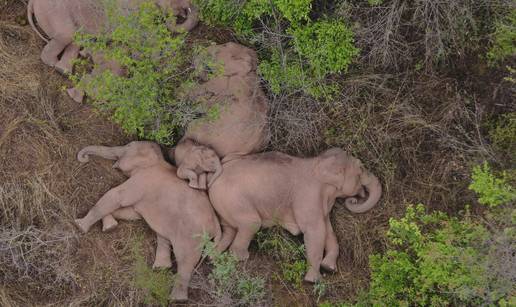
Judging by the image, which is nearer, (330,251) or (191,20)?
(330,251)

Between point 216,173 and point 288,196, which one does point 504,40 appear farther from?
point 216,173

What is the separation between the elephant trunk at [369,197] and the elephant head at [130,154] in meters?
1.53

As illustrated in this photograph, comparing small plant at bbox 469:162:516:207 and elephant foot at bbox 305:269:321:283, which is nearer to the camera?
small plant at bbox 469:162:516:207

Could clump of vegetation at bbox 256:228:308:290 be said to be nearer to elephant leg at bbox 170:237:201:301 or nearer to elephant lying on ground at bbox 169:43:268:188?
elephant leg at bbox 170:237:201:301

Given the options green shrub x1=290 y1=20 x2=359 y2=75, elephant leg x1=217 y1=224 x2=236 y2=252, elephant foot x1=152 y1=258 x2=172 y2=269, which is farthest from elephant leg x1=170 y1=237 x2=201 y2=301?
green shrub x1=290 y1=20 x2=359 y2=75

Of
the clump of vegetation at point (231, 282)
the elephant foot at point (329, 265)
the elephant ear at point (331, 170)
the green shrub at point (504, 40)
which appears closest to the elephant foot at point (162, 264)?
the clump of vegetation at point (231, 282)

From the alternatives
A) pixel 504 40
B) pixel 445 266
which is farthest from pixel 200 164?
pixel 504 40

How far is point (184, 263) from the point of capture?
4453 mm

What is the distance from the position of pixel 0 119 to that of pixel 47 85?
0.45 metres

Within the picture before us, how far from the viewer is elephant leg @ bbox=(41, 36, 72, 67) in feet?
15.5

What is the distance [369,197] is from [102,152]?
6.98ft

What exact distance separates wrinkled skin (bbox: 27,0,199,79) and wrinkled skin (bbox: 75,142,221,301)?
956mm

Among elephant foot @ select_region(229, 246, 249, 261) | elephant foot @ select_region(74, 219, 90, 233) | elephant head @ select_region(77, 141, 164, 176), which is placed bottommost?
elephant foot @ select_region(229, 246, 249, 261)

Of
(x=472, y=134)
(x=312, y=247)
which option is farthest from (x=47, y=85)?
(x=472, y=134)
